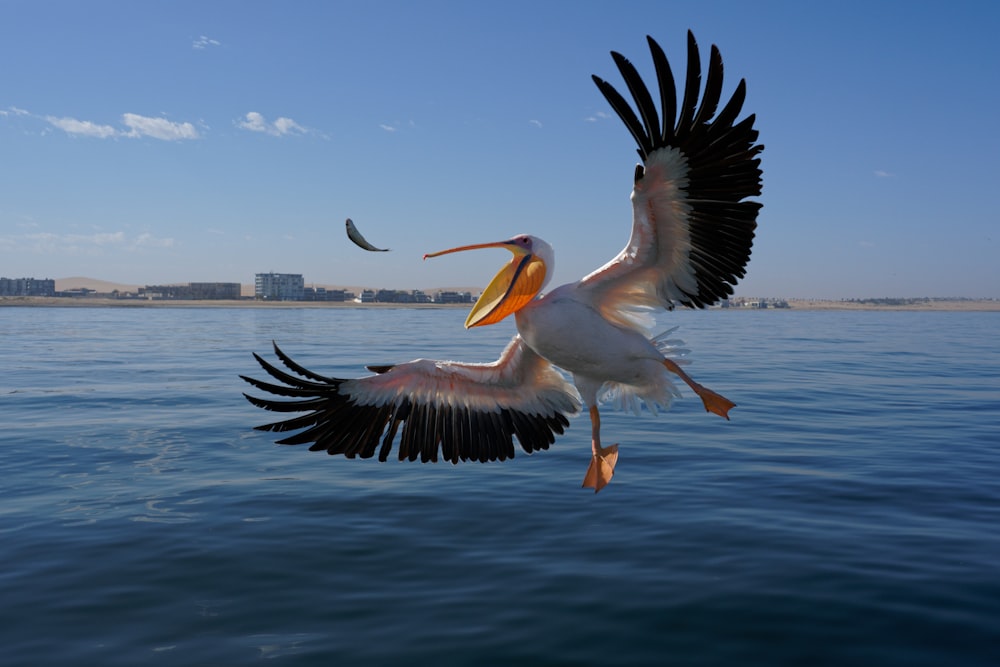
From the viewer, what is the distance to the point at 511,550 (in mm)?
6738

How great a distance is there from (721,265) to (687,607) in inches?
94.4

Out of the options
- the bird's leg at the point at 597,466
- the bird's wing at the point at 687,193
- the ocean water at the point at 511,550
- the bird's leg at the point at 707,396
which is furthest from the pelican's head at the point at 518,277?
the ocean water at the point at 511,550

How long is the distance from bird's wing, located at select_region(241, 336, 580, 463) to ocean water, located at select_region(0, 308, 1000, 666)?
35.0 inches

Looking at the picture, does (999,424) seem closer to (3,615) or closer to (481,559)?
Answer: (481,559)

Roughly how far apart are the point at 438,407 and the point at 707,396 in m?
2.35

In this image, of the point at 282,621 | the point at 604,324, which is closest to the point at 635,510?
the point at 604,324

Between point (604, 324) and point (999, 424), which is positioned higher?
point (604, 324)

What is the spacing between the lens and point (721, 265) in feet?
18.6

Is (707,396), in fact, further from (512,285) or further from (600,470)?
(512,285)

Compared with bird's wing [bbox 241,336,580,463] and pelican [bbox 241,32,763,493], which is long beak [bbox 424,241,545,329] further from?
bird's wing [bbox 241,336,580,463]

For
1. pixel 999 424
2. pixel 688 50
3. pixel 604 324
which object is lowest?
pixel 999 424

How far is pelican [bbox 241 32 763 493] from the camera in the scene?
519 centimetres

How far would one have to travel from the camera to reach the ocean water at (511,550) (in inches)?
204

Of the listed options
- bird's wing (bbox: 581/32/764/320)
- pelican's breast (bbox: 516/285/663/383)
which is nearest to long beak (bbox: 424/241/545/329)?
pelican's breast (bbox: 516/285/663/383)
